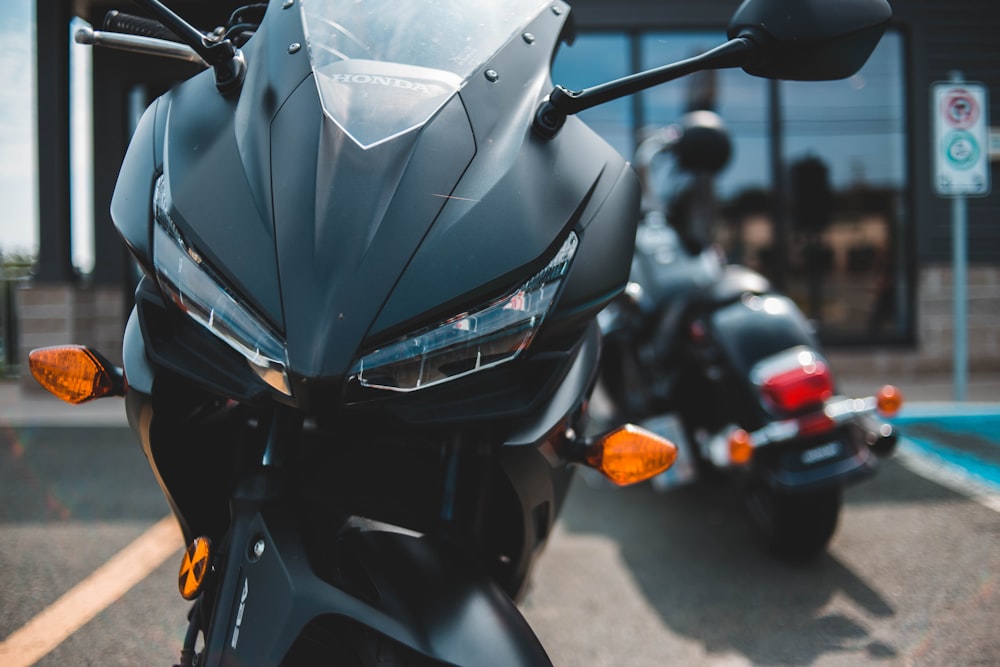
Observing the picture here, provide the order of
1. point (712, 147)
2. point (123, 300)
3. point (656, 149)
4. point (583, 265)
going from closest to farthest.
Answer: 1. point (583, 265)
2. point (712, 147)
3. point (656, 149)
4. point (123, 300)

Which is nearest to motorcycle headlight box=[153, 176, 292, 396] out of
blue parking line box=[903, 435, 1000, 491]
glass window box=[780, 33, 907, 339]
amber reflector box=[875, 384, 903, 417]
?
amber reflector box=[875, 384, 903, 417]

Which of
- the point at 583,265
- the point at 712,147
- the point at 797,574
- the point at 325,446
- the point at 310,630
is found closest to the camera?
the point at 310,630

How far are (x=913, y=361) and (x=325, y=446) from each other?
24.9 feet

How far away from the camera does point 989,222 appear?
788 cm

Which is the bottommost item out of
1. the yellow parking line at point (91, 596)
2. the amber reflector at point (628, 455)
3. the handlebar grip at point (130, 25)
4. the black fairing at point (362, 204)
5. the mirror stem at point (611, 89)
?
the yellow parking line at point (91, 596)

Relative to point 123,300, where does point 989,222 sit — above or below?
above

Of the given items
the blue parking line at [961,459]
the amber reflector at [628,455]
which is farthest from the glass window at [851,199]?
the amber reflector at [628,455]

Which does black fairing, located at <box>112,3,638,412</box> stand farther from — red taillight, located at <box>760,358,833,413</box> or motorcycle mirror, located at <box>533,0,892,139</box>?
red taillight, located at <box>760,358,833,413</box>

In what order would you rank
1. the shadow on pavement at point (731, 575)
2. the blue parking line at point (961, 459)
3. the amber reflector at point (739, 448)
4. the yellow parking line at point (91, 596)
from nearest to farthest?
1. the yellow parking line at point (91, 596)
2. the shadow on pavement at point (731, 575)
3. the amber reflector at point (739, 448)
4. the blue parking line at point (961, 459)

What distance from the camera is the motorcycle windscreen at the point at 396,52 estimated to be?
4.00 ft

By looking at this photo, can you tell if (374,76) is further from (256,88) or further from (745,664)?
(745,664)

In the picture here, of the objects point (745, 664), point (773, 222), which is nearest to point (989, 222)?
point (773, 222)

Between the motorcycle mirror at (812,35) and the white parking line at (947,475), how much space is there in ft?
9.16

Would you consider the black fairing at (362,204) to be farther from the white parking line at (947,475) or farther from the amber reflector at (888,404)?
the white parking line at (947,475)
